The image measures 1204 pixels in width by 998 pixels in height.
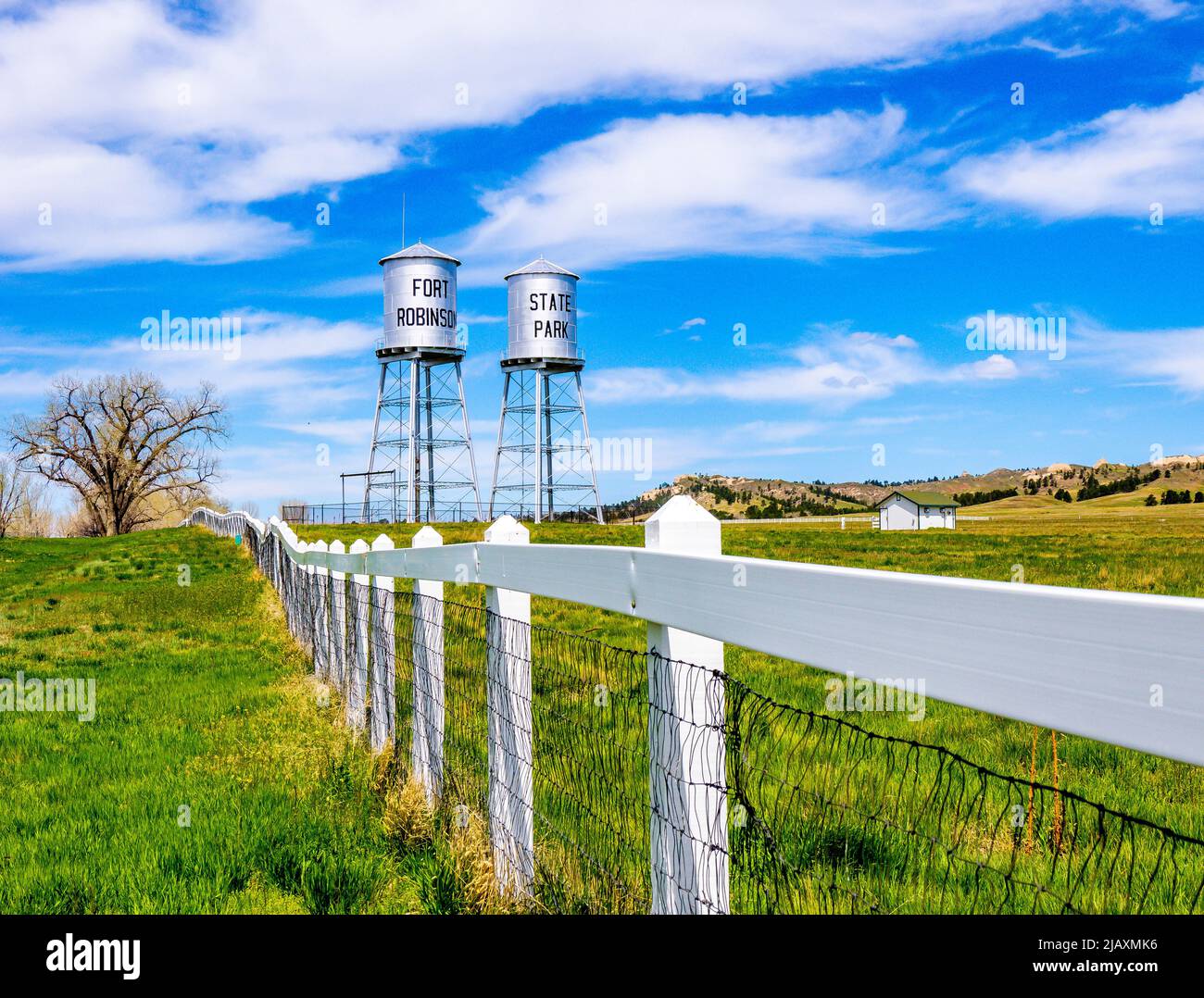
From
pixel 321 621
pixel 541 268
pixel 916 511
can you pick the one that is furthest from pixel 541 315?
pixel 321 621

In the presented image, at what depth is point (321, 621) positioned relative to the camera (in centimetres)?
932

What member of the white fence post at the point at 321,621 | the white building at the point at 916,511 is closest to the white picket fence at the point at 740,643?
the white fence post at the point at 321,621

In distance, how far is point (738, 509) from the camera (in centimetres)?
8900

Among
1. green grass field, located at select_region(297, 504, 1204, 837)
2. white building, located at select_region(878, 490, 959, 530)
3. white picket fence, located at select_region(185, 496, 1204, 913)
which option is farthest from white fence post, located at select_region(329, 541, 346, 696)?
white building, located at select_region(878, 490, 959, 530)

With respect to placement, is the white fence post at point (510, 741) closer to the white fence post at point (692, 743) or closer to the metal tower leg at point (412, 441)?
the white fence post at point (692, 743)

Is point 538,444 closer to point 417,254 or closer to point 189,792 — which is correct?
point 417,254

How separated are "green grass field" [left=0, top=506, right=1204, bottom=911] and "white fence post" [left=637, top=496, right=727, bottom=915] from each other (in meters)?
1.15

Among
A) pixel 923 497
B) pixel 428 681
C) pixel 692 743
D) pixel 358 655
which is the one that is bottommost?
pixel 358 655

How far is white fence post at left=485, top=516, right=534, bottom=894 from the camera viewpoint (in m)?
3.88

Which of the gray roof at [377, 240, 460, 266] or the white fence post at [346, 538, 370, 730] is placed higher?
the gray roof at [377, 240, 460, 266]

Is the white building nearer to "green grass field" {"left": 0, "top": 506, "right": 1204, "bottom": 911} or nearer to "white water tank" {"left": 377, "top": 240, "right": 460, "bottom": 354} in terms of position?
"white water tank" {"left": 377, "top": 240, "right": 460, "bottom": 354}

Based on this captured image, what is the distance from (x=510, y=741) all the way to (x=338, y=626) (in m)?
4.53

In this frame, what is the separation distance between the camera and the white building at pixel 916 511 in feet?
190
